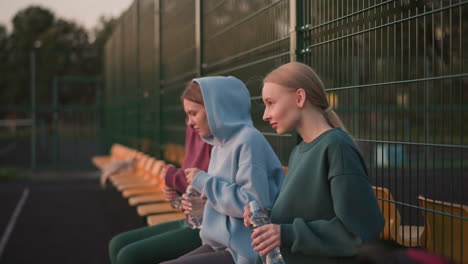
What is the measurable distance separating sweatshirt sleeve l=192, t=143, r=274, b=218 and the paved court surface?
3232 mm

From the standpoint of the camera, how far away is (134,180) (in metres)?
7.86

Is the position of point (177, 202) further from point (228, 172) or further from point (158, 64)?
point (158, 64)

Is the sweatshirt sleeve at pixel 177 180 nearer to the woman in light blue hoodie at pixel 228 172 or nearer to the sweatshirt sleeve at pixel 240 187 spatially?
the woman in light blue hoodie at pixel 228 172

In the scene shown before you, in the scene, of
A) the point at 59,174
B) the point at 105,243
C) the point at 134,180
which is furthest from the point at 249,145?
the point at 59,174

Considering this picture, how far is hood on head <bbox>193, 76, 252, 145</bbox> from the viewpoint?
10.3 feet

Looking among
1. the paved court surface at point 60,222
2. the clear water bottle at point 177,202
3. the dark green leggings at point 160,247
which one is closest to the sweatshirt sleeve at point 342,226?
the dark green leggings at point 160,247

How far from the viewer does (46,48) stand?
50812 millimetres

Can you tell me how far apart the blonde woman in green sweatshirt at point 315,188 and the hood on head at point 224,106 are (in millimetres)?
834

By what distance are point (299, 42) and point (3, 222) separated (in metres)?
6.35

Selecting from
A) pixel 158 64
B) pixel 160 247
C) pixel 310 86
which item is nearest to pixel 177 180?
pixel 160 247

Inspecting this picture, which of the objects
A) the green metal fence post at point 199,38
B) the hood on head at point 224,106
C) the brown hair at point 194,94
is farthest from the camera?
the green metal fence post at point 199,38

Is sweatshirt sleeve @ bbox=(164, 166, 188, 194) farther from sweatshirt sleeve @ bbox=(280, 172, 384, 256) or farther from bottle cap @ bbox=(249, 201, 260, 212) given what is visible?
sweatshirt sleeve @ bbox=(280, 172, 384, 256)

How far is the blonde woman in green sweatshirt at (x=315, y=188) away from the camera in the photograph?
193 cm

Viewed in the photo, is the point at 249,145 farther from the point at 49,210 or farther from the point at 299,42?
the point at 49,210
